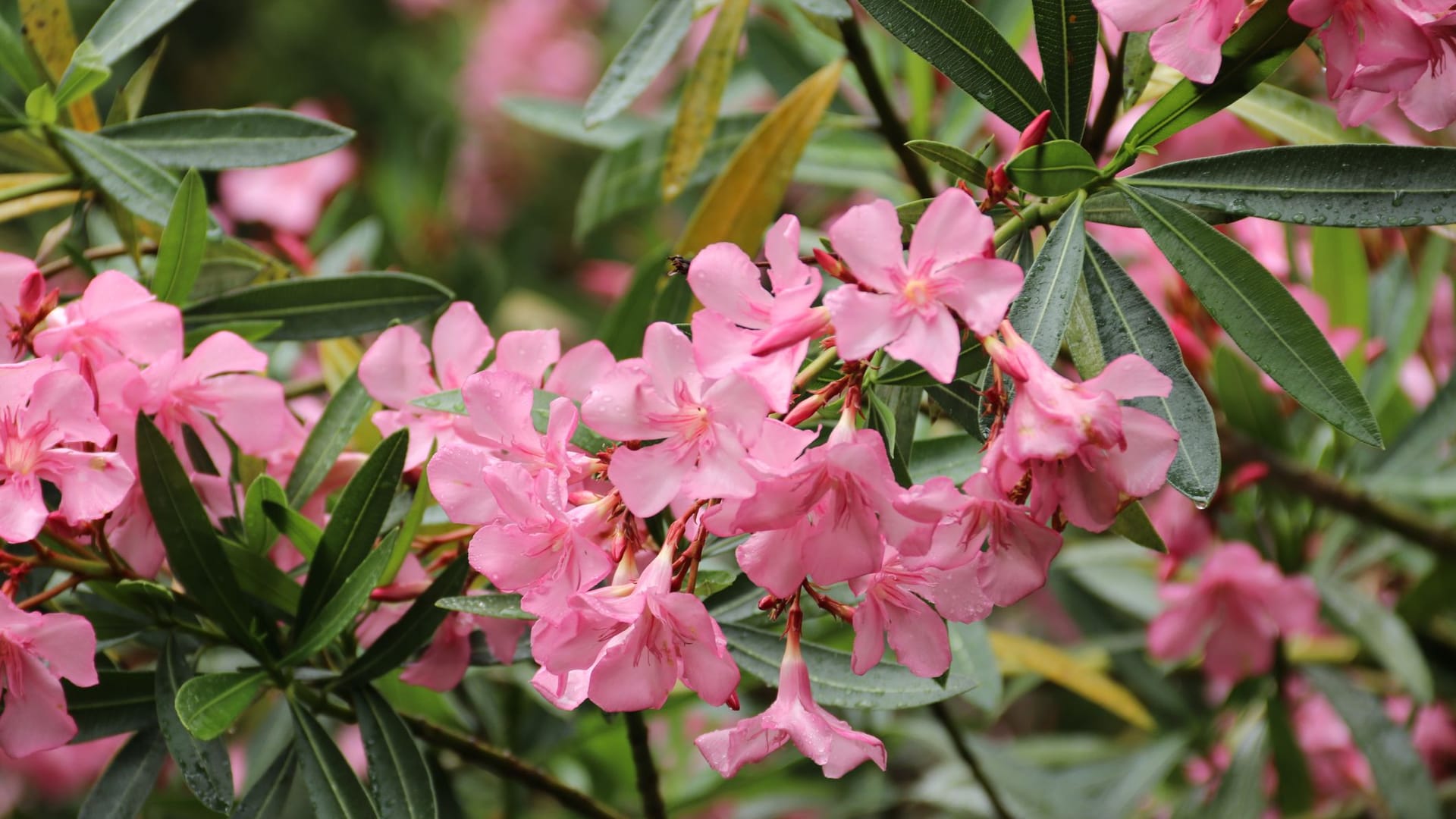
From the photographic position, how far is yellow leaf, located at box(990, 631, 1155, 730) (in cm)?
116

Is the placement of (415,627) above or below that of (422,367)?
below

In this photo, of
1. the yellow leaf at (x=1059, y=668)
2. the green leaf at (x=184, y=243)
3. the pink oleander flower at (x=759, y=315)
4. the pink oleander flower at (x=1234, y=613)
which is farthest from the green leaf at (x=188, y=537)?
the pink oleander flower at (x=1234, y=613)

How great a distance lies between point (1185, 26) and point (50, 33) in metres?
0.83

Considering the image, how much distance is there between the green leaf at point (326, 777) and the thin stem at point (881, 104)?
0.60 metres

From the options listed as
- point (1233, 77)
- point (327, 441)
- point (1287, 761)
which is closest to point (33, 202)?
point (327, 441)

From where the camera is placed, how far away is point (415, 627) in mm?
754

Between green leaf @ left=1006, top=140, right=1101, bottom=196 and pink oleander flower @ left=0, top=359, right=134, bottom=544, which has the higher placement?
green leaf @ left=1006, top=140, right=1101, bottom=196

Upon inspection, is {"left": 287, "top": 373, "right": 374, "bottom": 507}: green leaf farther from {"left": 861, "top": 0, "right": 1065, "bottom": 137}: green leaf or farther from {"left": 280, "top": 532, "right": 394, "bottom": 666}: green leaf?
{"left": 861, "top": 0, "right": 1065, "bottom": 137}: green leaf

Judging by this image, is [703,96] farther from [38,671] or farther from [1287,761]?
[1287,761]

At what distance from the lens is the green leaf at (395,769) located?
0.73m

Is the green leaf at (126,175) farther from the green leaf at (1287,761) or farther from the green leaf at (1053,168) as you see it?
the green leaf at (1287,761)

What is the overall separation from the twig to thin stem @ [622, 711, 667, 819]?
0.69 m

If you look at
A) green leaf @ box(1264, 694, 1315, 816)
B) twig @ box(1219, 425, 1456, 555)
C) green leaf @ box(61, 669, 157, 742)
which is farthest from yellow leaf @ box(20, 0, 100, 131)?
green leaf @ box(1264, 694, 1315, 816)

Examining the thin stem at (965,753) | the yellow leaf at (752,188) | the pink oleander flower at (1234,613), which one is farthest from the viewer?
the pink oleander flower at (1234,613)
